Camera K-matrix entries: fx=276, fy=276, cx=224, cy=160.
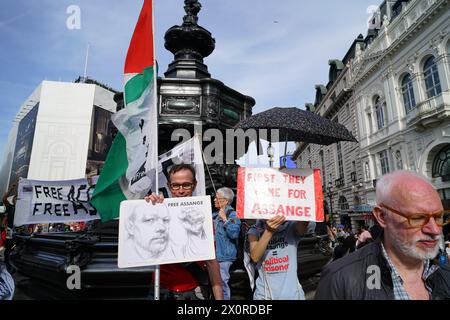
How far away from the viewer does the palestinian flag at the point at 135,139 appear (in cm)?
280

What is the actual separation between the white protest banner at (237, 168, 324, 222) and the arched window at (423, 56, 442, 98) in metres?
23.0

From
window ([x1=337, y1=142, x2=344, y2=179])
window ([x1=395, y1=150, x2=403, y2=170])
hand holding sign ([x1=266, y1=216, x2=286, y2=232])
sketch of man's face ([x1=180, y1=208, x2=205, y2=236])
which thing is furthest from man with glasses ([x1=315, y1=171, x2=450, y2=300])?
window ([x1=337, y1=142, x2=344, y2=179])

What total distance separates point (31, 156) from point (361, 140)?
2444 inches

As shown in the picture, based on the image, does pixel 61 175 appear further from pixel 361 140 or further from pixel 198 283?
pixel 198 283

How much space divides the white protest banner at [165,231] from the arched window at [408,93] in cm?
2566

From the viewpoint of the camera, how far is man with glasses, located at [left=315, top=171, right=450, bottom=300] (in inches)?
58.6

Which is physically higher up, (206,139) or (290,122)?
(206,139)

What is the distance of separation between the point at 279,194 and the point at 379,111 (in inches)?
1156

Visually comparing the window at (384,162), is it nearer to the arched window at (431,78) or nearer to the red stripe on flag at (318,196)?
the arched window at (431,78)

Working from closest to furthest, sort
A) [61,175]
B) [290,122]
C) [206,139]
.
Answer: [290,122] → [206,139] → [61,175]

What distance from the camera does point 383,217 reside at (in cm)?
163

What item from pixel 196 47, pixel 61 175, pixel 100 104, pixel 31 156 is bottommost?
pixel 196 47
